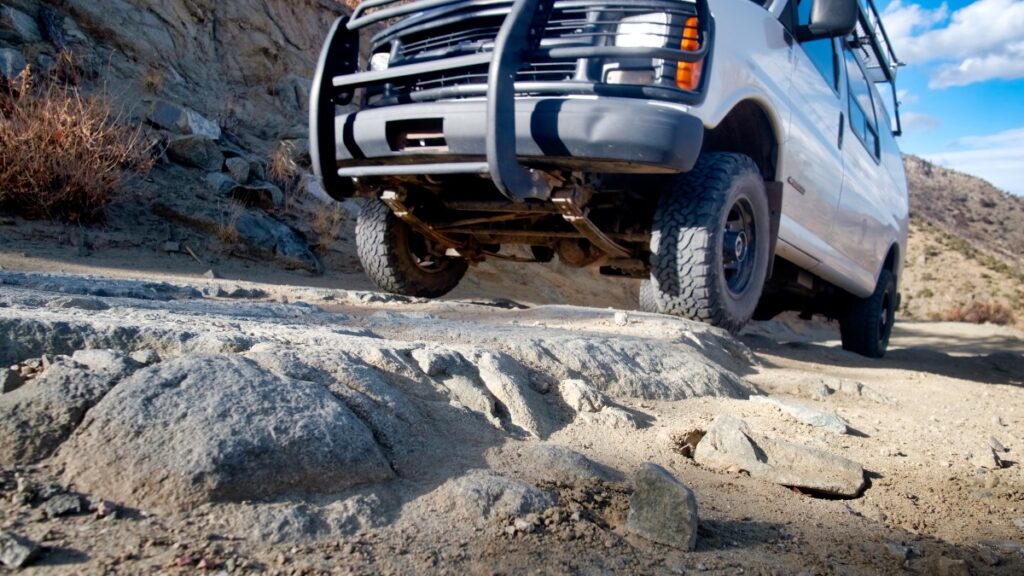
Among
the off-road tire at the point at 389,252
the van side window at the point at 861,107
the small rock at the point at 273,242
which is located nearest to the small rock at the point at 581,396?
the off-road tire at the point at 389,252

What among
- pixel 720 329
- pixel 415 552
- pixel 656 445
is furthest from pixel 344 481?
pixel 720 329

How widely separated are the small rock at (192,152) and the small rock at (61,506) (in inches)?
240

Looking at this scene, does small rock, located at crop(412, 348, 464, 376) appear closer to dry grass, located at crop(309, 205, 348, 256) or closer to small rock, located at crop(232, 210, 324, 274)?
small rock, located at crop(232, 210, 324, 274)

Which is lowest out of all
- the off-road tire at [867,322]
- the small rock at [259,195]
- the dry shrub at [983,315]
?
the dry shrub at [983,315]

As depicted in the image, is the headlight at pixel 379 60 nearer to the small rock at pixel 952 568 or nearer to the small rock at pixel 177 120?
the small rock at pixel 952 568

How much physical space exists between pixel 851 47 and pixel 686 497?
15.4 ft

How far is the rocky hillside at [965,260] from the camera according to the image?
20.9 meters

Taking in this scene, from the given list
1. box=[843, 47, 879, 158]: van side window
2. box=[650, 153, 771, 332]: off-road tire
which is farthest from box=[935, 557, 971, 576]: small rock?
box=[843, 47, 879, 158]: van side window

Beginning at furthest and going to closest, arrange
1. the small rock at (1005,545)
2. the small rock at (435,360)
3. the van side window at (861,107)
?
the van side window at (861,107) → the small rock at (435,360) → the small rock at (1005,545)

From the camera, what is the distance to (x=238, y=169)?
276 inches

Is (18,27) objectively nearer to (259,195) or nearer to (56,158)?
(56,158)

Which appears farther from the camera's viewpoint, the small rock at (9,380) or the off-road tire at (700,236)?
the off-road tire at (700,236)

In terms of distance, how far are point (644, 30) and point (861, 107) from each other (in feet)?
10.5

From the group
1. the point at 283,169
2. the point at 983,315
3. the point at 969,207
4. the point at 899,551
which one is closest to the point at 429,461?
the point at 899,551
